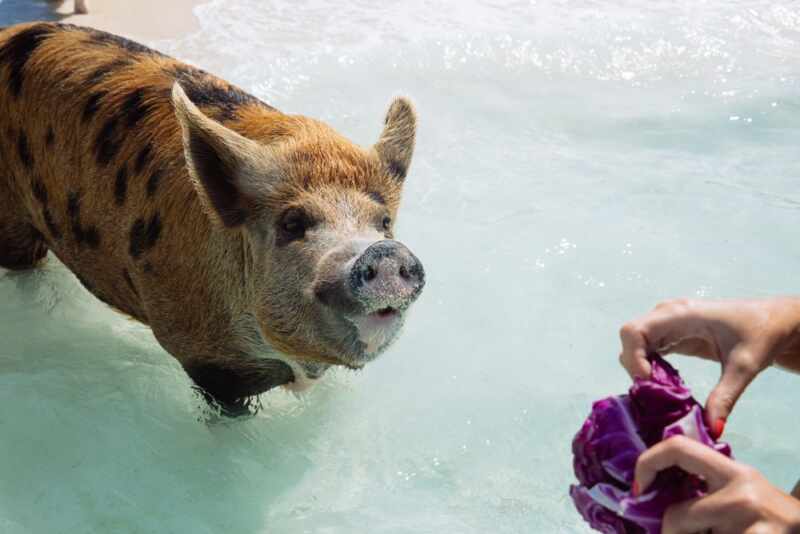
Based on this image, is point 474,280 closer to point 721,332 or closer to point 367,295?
point 367,295

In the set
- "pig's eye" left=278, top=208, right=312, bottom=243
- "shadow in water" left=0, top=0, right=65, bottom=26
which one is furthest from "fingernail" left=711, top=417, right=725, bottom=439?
"shadow in water" left=0, top=0, right=65, bottom=26

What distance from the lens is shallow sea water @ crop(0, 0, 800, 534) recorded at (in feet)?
14.5

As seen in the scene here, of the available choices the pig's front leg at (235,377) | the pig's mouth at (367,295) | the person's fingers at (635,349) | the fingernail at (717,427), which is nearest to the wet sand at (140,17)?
the pig's front leg at (235,377)

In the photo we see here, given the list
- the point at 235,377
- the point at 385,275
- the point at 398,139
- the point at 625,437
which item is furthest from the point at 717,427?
the point at 235,377

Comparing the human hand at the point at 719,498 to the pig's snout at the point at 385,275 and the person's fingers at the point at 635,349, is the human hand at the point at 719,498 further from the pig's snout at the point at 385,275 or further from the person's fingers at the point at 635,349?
the pig's snout at the point at 385,275

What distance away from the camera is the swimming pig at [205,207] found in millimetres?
3404

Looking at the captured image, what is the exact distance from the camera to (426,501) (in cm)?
436

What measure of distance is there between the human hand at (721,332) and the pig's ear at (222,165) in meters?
1.67

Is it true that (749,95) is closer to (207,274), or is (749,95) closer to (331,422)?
(331,422)

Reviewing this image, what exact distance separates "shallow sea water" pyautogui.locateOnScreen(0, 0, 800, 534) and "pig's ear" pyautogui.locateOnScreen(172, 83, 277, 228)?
137cm

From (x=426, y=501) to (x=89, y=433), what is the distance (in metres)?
1.63

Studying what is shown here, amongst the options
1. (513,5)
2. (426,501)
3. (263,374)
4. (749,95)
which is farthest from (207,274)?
(513,5)

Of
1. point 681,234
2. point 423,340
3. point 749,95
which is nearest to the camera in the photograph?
point 423,340

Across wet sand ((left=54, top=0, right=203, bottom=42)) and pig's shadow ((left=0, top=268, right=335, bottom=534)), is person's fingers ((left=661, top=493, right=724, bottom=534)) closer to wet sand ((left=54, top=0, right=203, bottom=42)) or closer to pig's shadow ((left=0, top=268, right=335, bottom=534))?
pig's shadow ((left=0, top=268, right=335, bottom=534))
